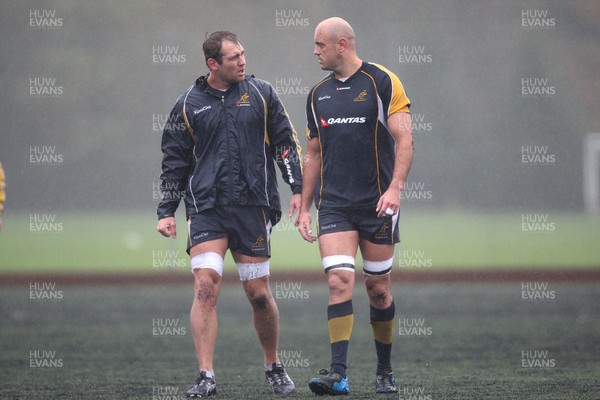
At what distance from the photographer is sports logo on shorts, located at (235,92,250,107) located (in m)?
6.03

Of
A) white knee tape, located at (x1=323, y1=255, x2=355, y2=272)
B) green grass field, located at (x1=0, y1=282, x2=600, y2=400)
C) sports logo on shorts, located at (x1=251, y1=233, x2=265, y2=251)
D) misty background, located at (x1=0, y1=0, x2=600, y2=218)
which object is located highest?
misty background, located at (x1=0, y1=0, x2=600, y2=218)

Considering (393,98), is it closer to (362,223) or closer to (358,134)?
(358,134)

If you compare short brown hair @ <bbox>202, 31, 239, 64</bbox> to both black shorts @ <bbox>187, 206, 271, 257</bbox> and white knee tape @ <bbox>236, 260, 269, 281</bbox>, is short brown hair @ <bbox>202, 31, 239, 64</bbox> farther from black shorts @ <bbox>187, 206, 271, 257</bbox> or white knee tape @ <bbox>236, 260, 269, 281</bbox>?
white knee tape @ <bbox>236, 260, 269, 281</bbox>

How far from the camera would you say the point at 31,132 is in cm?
2798

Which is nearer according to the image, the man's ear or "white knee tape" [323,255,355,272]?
"white knee tape" [323,255,355,272]

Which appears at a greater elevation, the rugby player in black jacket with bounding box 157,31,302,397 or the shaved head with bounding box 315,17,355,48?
the shaved head with bounding box 315,17,355,48

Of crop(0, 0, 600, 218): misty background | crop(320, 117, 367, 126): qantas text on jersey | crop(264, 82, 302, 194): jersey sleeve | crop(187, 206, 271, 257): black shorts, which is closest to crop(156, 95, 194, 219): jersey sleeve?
crop(187, 206, 271, 257): black shorts

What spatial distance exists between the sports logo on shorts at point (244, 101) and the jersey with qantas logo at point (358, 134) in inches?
14.3

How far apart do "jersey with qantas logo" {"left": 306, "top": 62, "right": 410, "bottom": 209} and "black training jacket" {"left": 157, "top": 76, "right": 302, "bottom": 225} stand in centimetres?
31

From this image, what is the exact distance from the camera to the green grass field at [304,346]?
618 cm

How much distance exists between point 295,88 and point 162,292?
849 cm

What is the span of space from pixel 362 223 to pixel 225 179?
782 millimetres

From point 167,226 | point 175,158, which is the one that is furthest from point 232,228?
point 175,158

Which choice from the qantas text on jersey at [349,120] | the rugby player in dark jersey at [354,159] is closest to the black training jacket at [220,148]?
the rugby player in dark jersey at [354,159]
